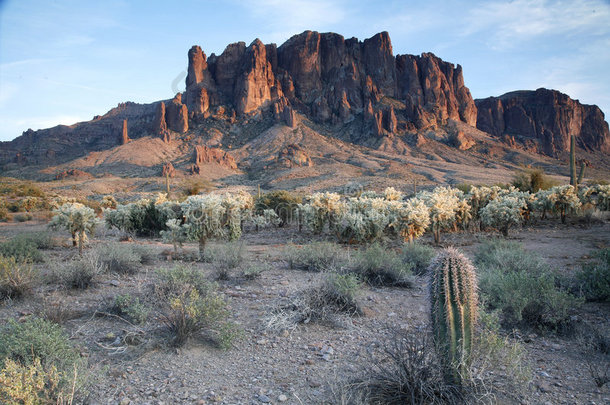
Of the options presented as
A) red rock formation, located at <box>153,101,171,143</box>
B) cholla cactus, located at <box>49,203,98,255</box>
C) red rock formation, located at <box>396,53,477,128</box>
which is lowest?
cholla cactus, located at <box>49,203,98,255</box>

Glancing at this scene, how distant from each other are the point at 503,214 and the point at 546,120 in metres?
133

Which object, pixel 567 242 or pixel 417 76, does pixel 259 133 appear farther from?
pixel 567 242

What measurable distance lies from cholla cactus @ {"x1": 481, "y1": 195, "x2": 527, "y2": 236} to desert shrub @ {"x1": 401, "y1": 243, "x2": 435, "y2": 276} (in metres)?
7.60

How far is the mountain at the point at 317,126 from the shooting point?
224 ft

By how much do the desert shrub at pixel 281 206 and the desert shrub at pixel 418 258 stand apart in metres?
11.2

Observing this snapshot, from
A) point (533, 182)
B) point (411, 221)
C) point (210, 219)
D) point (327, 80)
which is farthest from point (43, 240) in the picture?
point (327, 80)

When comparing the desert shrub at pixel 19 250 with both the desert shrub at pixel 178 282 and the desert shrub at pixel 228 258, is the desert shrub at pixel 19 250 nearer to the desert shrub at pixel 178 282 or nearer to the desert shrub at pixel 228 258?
the desert shrub at pixel 228 258

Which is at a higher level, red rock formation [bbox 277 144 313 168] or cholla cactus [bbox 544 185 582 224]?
red rock formation [bbox 277 144 313 168]

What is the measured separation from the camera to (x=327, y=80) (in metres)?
113

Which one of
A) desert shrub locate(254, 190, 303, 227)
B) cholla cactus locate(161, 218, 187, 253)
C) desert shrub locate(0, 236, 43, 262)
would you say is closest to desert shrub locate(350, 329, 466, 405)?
cholla cactus locate(161, 218, 187, 253)

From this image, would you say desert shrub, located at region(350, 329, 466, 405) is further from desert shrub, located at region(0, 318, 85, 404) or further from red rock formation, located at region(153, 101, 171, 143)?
red rock formation, located at region(153, 101, 171, 143)

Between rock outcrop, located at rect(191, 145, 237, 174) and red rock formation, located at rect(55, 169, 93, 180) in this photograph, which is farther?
rock outcrop, located at rect(191, 145, 237, 174)

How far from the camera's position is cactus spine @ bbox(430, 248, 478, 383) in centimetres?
338

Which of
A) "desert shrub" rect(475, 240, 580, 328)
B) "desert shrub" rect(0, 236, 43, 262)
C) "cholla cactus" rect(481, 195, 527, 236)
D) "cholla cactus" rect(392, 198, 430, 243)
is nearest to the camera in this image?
"desert shrub" rect(475, 240, 580, 328)
